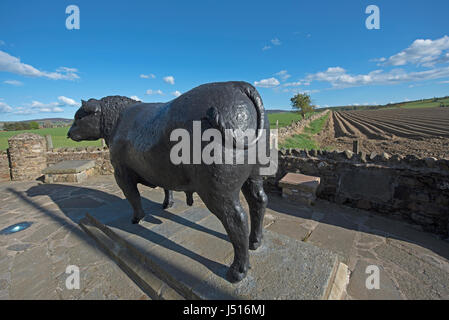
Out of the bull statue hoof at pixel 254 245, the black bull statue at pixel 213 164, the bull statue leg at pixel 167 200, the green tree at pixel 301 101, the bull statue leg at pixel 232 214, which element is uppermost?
the green tree at pixel 301 101

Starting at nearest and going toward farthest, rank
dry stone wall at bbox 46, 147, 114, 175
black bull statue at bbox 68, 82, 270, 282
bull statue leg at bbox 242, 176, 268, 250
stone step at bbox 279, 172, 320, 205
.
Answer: black bull statue at bbox 68, 82, 270, 282 → bull statue leg at bbox 242, 176, 268, 250 → stone step at bbox 279, 172, 320, 205 → dry stone wall at bbox 46, 147, 114, 175

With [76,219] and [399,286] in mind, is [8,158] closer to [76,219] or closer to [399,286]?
[76,219]

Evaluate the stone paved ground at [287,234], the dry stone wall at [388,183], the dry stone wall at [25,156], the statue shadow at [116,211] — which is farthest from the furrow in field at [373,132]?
the dry stone wall at [25,156]

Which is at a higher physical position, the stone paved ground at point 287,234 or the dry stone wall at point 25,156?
the dry stone wall at point 25,156

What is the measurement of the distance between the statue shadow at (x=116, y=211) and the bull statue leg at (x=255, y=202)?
0.44m

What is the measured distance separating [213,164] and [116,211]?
2699 millimetres

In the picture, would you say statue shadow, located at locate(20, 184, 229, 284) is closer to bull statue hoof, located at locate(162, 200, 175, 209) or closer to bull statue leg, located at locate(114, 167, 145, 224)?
bull statue hoof, located at locate(162, 200, 175, 209)

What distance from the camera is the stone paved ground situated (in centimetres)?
213

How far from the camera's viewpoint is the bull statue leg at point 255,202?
6.89ft

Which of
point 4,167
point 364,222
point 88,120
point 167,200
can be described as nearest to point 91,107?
point 88,120

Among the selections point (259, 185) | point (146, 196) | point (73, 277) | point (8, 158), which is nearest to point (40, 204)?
point (146, 196)

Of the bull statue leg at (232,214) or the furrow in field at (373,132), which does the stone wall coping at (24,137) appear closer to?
the bull statue leg at (232,214)

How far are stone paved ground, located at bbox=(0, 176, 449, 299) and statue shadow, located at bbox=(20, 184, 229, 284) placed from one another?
7 centimetres

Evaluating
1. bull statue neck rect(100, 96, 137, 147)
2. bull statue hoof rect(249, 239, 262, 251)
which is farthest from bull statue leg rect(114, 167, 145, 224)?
bull statue hoof rect(249, 239, 262, 251)
